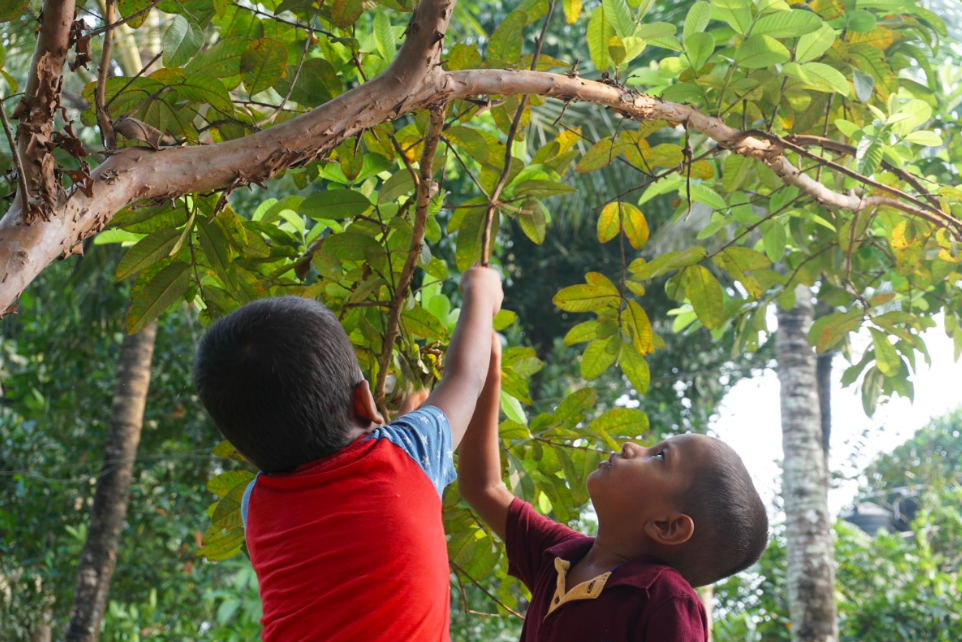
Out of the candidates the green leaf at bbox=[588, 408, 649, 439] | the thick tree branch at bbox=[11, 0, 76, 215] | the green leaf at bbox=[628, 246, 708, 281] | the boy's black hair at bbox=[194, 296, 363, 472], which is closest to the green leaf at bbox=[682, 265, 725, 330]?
the green leaf at bbox=[628, 246, 708, 281]

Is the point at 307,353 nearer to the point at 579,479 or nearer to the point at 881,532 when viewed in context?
the point at 579,479

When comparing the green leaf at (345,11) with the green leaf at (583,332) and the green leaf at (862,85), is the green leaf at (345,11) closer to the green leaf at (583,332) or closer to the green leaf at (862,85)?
the green leaf at (583,332)

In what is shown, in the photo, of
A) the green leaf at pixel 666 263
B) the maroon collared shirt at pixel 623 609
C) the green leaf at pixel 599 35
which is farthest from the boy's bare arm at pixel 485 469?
the green leaf at pixel 599 35

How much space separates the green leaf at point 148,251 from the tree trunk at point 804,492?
10.9 ft

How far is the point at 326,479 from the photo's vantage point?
1036 mm

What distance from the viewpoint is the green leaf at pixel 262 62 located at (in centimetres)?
128

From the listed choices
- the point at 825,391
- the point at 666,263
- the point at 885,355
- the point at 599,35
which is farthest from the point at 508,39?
the point at 825,391

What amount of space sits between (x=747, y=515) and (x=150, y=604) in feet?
14.7

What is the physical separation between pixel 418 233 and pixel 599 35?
0.53 meters

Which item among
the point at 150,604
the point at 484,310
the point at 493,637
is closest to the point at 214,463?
the point at 150,604

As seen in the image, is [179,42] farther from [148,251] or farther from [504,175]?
[504,175]

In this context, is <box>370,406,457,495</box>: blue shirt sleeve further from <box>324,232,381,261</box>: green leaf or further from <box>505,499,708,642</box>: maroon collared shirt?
<box>324,232,381,261</box>: green leaf

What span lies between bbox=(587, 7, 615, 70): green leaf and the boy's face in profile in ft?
2.25

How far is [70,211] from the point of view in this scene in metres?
0.82
